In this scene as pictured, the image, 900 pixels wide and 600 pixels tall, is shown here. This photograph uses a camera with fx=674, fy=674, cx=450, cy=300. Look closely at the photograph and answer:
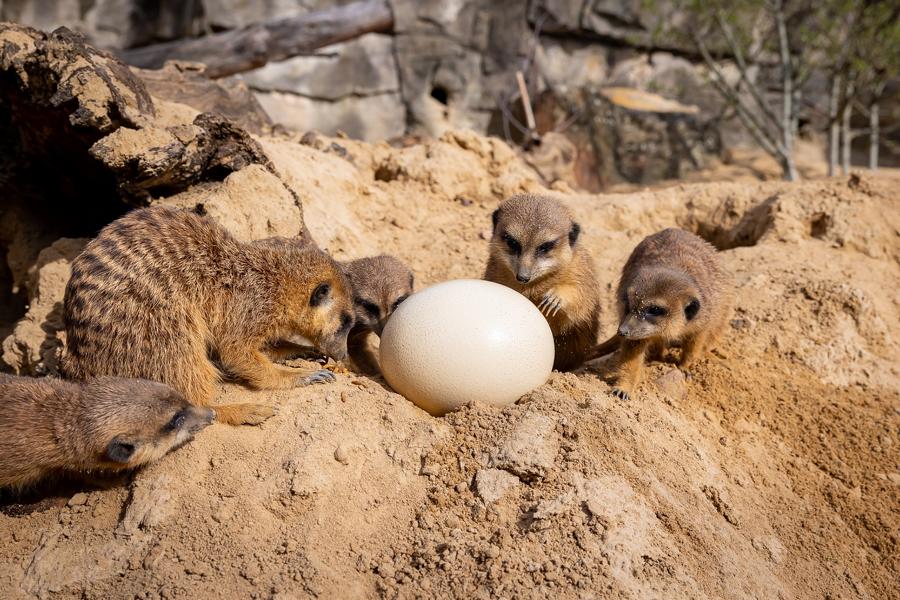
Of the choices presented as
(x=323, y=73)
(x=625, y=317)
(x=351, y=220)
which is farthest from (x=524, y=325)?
(x=323, y=73)

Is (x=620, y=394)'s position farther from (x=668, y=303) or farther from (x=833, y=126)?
(x=833, y=126)

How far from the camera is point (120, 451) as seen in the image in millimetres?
2770

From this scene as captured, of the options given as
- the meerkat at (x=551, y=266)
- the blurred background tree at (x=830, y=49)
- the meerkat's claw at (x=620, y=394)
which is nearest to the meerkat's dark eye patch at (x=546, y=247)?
the meerkat at (x=551, y=266)

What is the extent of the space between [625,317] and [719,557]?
59.5 inches

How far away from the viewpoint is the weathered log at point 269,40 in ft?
31.0

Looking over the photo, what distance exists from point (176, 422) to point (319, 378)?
70 centimetres

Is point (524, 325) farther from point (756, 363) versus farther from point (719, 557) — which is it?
point (756, 363)

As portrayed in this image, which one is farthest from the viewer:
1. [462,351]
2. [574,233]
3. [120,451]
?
[574,233]

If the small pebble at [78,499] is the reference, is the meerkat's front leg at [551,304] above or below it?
above

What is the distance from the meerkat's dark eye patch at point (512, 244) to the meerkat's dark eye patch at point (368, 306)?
Result: 0.84 metres

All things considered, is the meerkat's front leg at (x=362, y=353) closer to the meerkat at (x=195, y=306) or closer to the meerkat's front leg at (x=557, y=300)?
the meerkat at (x=195, y=306)

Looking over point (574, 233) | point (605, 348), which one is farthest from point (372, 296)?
point (605, 348)

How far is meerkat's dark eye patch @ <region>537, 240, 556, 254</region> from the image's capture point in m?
3.86

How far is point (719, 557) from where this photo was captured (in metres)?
2.60
